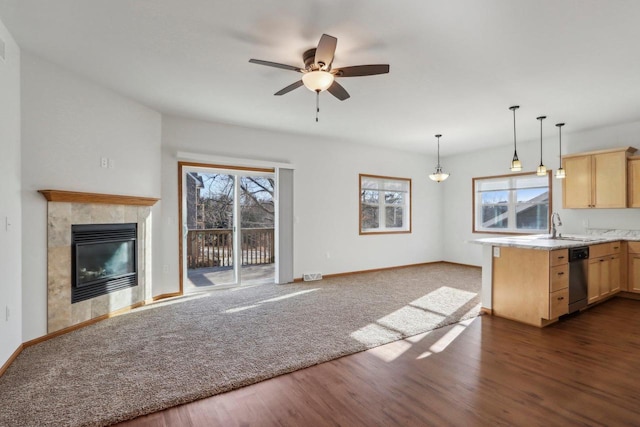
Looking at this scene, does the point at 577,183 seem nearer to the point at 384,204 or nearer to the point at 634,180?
the point at 634,180

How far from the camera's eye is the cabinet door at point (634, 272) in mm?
4535

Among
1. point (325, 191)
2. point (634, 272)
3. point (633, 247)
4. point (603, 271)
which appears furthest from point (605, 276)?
point (325, 191)

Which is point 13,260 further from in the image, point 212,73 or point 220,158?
point 220,158

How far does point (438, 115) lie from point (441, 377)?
3.64 meters

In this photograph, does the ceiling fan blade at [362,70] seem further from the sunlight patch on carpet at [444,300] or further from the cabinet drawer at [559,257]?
the sunlight patch on carpet at [444,300]

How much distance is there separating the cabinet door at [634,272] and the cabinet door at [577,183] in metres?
0.98

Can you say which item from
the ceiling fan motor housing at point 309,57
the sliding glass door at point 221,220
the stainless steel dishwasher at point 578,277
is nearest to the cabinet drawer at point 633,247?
the stainless steel dishwasher at point 578,277

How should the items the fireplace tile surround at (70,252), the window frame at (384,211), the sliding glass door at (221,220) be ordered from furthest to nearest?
the window frame at (384,211) → the sliding glass door at (221,220) → the fireplace tile surround at (70,252)

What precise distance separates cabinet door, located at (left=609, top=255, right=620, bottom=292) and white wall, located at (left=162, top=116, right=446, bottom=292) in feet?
11.5

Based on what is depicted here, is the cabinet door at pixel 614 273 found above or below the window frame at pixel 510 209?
below

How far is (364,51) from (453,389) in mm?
2854

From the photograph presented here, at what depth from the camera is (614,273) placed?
14.9 feet

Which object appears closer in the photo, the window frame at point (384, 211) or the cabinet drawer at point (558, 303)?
the cabinet drawer at point (558, 303)

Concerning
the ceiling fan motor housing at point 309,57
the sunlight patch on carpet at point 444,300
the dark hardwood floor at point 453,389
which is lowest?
the dark hardwood floor at point 453,389
